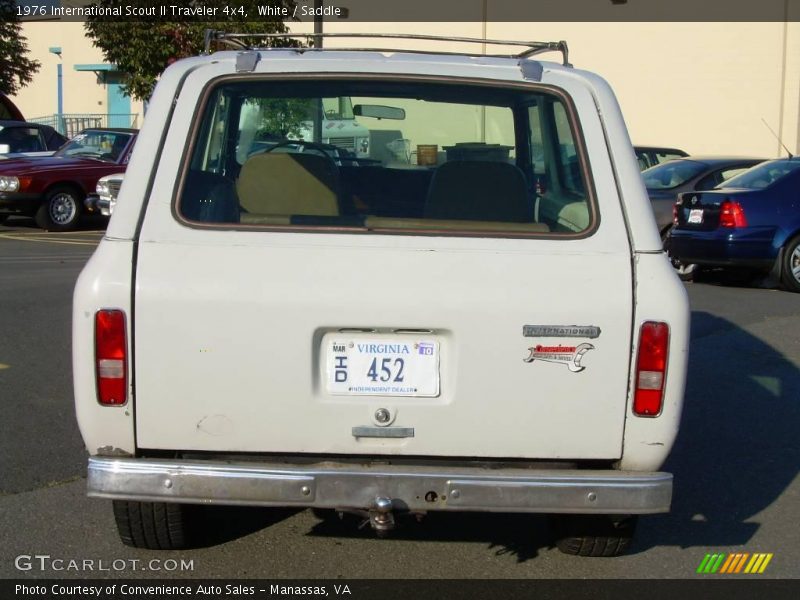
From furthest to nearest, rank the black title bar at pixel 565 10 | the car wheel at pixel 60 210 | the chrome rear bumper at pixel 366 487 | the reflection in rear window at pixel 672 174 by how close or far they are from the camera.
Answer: the black title bar at pixel 565 10, the car wheel at pixel 60 210, the reflection in rear window at pixel 672 174, the chrome rear bumper at pixel 366 487

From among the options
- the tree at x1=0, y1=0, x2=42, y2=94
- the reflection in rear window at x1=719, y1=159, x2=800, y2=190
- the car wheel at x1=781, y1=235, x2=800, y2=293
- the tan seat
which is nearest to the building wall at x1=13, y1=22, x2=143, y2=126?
the tree at x1=0, y1=0, x2=42, y2=94

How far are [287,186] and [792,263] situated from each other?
8.97 metres

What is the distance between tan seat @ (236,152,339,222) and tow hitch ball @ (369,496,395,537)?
3.63ft

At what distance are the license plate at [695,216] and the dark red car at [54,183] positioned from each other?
28.3 feet

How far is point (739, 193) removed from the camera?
1196 cm

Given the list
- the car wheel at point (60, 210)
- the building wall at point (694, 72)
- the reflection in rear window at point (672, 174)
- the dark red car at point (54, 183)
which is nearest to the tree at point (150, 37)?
the dark red car at point (54, 183)

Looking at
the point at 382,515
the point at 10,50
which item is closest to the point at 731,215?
the point at 382,515

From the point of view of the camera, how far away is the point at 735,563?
443 centimetres

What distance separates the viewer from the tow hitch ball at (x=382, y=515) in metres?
3.48

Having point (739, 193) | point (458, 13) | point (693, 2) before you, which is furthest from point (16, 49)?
point (739, 193)

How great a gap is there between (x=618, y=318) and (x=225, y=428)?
133 cm

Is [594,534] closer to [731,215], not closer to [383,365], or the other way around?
[383,365]

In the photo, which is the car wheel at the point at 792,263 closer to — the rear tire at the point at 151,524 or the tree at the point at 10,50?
the rear tire at the point at 151,524

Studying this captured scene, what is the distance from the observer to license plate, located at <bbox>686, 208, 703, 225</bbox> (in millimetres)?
12047
